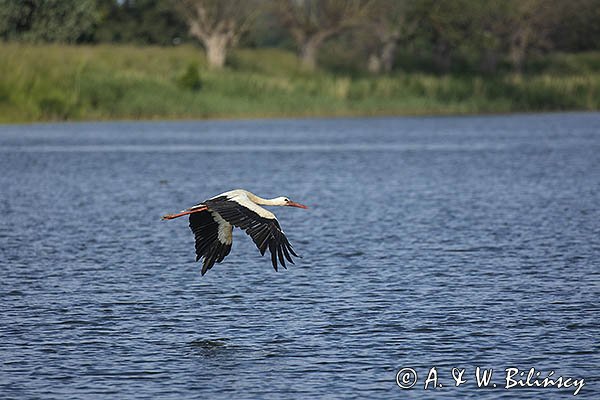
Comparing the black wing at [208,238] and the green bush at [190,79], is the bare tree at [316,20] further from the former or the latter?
the black wing at [208,238]

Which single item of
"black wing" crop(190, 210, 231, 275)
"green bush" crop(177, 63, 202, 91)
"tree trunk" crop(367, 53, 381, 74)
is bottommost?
"tree trunk" crop(367, 53, 381, 74)

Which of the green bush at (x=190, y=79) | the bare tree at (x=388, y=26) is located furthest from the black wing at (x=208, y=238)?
the bare tree at (x=388, y=26)

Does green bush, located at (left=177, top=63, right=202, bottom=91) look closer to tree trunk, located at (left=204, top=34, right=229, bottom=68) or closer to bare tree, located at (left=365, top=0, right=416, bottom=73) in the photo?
tree trunk, located at (left=204, top=34, right=229, bottom=68)

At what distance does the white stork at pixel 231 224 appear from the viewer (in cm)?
1448

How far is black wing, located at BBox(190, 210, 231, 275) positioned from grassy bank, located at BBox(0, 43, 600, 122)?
44.0 meters

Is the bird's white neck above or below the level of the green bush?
above

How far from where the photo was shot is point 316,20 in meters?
102

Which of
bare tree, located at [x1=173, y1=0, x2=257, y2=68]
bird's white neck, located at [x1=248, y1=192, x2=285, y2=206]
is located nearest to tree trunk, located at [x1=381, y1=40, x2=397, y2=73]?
bare tree, located at [x1=173, y1=0, x2=257, y2=68]

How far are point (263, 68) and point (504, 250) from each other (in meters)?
65.8

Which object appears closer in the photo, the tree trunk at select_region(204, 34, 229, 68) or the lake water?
the lake water

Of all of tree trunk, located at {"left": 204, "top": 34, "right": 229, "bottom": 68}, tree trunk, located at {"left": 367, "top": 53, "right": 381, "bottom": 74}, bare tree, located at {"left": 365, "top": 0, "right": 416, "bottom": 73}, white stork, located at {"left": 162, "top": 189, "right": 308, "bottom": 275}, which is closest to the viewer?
white stork, located at {"left": 162, "top": 189, "right": 308, "bottom": 275}

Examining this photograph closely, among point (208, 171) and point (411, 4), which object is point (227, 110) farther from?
point (411, 4)

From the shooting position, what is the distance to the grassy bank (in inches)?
2419

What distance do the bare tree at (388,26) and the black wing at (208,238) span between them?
8243cm
